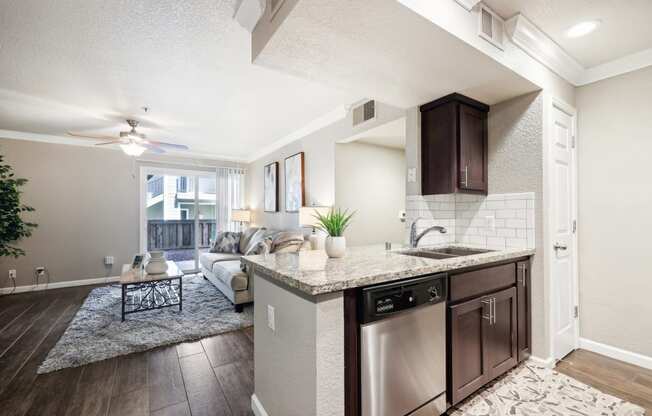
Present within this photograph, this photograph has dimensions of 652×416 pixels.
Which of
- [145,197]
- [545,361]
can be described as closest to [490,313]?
[545,361]

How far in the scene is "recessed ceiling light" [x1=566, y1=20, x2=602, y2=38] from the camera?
6.11ft

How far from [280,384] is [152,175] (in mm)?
5491

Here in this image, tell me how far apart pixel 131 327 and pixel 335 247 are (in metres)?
2.63

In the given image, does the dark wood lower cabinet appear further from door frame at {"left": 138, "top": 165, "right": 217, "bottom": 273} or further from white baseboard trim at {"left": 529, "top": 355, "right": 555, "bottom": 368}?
door frame at {"left": 138, "top": 165, "right": 217, "bottom": 273}

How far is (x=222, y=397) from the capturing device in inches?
74.3

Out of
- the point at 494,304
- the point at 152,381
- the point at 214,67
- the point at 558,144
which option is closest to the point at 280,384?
the point at 152,381

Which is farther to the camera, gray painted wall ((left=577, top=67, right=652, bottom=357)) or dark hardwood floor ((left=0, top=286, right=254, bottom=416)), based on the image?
gray painted wall ((left=577, top=67, right=652, bottom=357))

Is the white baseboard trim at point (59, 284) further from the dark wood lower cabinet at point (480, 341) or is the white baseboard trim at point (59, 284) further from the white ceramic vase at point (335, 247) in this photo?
the dark wood lower cabinet at point (480, 341)

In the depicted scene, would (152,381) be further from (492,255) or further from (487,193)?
(487,193)

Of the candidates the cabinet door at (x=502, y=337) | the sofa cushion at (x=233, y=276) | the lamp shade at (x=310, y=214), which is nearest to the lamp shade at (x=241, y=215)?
the sofa cushion at (x=233, y=276)

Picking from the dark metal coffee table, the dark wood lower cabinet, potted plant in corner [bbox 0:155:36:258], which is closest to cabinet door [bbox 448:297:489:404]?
the dark wood lower cabinet

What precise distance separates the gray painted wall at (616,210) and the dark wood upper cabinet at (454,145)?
35.4 inches

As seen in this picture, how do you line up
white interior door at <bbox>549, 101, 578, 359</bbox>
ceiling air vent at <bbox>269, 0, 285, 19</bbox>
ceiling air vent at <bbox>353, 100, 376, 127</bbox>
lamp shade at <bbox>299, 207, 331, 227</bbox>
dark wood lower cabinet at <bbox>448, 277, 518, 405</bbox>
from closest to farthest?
ceiling air vent at <bbox>269, 0, 285, 19</bbox> < dark wood lower cabinet at <bbox>448, 277, 518, 405</bbox> < white interior door at <bbox>549, 101, 578, 359</bbox> < ceiling air vent at <bbox>353, 100, 376, 127</bbox> < lamp shade at <bbox>299, 207, 331, 227</bbox>

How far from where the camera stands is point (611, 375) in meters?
2.08
